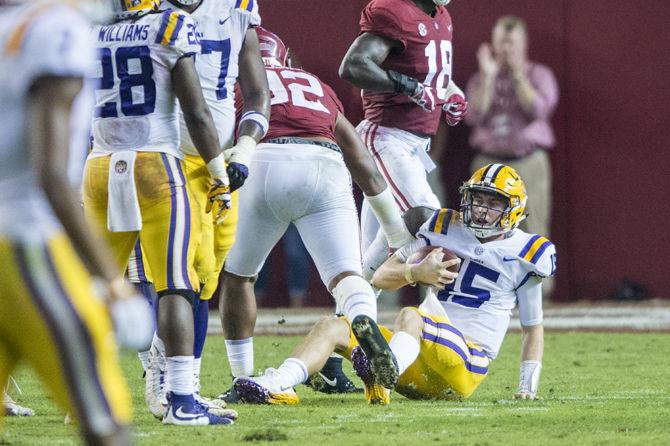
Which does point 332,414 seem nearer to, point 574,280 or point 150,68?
point 150,68

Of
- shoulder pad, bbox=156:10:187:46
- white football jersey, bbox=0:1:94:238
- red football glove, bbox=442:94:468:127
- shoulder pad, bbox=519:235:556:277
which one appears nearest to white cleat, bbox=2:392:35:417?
shoulder pad, bbox=156:10:187:46

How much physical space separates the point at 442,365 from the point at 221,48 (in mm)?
1474

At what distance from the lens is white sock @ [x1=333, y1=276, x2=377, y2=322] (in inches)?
194

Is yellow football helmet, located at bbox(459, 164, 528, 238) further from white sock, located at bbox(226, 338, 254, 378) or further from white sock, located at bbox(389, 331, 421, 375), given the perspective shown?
white sock, located at bbox(226, 338, 254, 378)

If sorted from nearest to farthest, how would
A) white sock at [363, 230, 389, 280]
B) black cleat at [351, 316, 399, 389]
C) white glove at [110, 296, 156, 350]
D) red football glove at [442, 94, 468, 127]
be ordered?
white glove at [110, 296, 156, 350] → black cleat at [351, 316, 399, 389] → white sock at [363, 230, 389, 280] → red football glove at [442, 94, 468, 127]

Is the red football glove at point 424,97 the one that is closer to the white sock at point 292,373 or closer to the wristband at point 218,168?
the white sock at point 292,373

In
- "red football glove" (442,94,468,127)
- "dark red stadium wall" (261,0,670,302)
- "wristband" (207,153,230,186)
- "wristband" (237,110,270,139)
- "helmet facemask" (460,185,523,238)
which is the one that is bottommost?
"dark red stadium wall" (261,0,670,302)

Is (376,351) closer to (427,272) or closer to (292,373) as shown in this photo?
(292,373)

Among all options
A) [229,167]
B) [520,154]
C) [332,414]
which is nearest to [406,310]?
[332,414]

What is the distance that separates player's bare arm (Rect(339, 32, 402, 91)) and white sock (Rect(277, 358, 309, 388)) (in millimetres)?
1820

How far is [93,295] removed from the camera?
8.42ft

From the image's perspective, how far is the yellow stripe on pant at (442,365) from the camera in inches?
204

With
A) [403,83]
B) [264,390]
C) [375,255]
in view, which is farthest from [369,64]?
[264,390]

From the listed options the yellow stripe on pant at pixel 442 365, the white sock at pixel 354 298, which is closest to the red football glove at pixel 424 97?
the yellow stripe on pant at pixel 442 365
